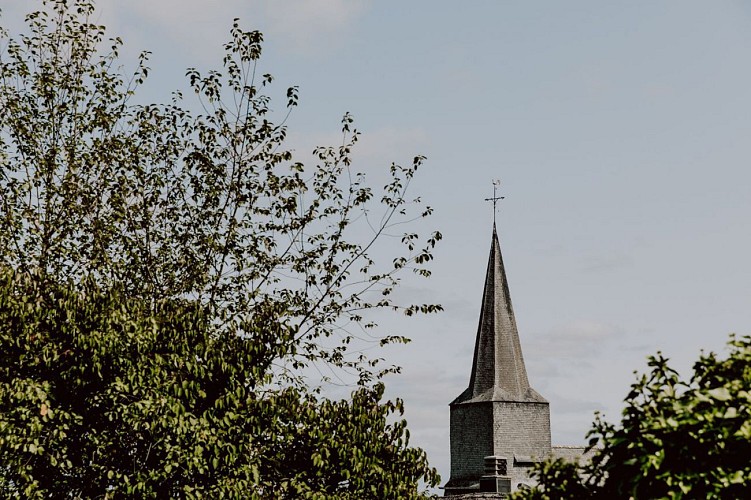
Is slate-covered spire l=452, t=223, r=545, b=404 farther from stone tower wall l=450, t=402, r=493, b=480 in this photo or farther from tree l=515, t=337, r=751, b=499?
tree l=515, t=337, r=751, b=499

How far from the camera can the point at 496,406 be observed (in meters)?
77.3

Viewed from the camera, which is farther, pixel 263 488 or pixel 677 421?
pixel 263 488

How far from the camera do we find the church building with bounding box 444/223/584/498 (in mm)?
76938

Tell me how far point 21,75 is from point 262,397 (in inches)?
438

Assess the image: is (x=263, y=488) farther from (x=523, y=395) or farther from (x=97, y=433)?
(x=523, y=395)

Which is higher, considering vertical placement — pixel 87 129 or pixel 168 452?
pixel 87 129

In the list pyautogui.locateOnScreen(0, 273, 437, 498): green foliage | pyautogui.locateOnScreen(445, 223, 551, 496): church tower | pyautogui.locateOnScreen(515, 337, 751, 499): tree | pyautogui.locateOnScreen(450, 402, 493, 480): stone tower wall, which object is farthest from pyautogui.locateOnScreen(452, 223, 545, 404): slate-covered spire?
pyautogui.locateOnScreen(515, 337, 751, 499): tree

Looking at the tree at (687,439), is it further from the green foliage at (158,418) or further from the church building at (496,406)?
the church building at (496,406)

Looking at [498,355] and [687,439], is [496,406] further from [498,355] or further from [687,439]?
[687,439]

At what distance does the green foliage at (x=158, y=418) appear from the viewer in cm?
1534

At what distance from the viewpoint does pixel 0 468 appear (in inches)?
630

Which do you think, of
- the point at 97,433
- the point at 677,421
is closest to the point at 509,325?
the point at 97,433

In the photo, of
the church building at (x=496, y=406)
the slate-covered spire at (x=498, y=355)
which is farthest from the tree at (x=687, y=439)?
the slate-covered spire at (x=498, y=355)

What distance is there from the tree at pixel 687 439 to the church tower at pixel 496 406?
70.2 metres
